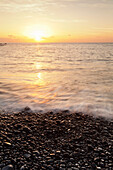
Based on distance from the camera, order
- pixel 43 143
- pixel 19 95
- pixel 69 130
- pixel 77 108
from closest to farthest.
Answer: pixel 43 143 < pixel 69 130 < pixel 77 108 < pixel 19 95

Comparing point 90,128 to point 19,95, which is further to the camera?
point 19,95

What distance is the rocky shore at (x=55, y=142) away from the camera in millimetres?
3900

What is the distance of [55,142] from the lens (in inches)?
188

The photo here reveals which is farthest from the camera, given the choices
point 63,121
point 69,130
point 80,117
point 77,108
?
Result: point 77,108

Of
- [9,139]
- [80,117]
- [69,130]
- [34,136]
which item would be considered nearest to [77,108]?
[80,117]

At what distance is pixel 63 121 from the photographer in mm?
6090

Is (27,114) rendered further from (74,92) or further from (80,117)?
(74,92)

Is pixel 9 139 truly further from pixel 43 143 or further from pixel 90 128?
pixel 90 128

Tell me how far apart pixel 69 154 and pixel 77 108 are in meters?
3.57

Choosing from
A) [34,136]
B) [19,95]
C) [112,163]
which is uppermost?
[19,95]

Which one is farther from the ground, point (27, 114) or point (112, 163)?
point (27, 114)

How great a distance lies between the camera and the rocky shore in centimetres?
390

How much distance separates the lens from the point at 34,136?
16.6 feet

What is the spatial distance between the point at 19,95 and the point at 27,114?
2973 mm
